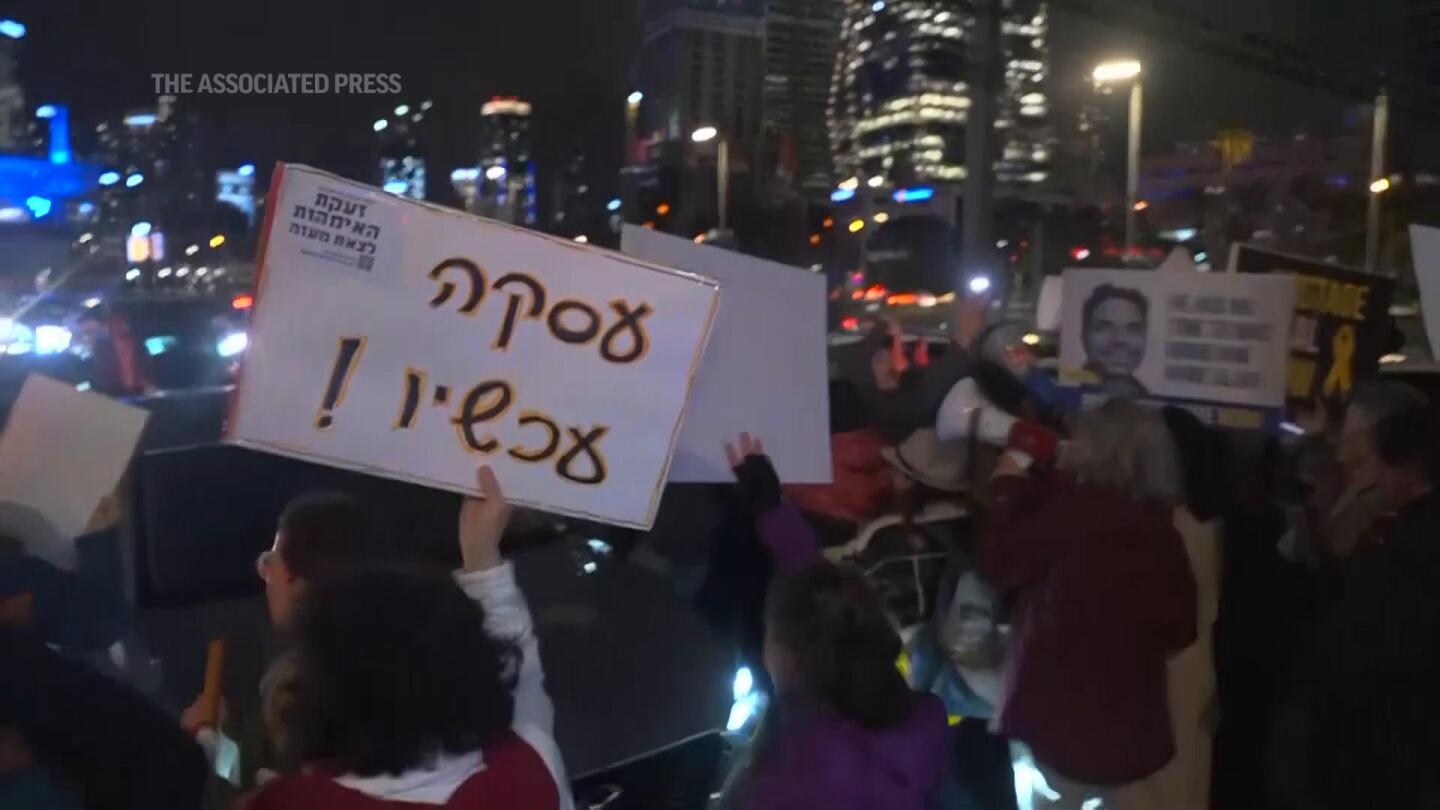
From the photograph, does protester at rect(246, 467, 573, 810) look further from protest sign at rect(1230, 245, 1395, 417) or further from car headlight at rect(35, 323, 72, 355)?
car headlight at rect(35, 323, 72, 355)

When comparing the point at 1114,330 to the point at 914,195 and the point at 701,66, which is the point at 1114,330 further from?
the point at 701,66

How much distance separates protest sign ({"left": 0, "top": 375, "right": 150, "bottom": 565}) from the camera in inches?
134

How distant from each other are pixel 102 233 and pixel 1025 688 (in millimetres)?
49611

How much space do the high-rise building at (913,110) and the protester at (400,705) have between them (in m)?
33.3

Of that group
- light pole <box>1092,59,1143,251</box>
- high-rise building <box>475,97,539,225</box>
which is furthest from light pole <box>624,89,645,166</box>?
light pole <box>1092,59,1143,251</box>

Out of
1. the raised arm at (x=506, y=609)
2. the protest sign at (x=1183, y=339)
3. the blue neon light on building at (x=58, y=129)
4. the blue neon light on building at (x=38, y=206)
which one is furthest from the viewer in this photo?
the blue neon light on building at (x=58, y=129)

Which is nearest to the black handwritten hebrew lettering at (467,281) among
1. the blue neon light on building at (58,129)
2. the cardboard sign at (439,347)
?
the cardboard sign at (439,347)

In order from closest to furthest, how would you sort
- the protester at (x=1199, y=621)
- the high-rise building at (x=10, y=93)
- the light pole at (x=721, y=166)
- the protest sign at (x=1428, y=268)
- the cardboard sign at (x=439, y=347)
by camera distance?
the cardboard sign at (x=439, y=347) → the protester at (x=1199, y=621) → the protest sign at (x=1428, y=268) → the high-rise building at (x=10, y=93) → the light pole at (x=721, y=166)

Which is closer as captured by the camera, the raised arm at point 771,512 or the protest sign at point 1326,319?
the raised arm at point 771,512

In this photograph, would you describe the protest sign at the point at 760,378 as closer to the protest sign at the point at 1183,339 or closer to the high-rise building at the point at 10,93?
the protest sign at the point at 1183,339

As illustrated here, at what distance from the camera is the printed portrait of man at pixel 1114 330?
5.96 metres

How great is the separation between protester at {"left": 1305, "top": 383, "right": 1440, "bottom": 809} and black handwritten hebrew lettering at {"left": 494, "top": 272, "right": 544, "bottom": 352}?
1.89 metres

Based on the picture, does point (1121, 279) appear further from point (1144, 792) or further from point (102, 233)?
point (102, 233)

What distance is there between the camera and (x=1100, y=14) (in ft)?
44.2
